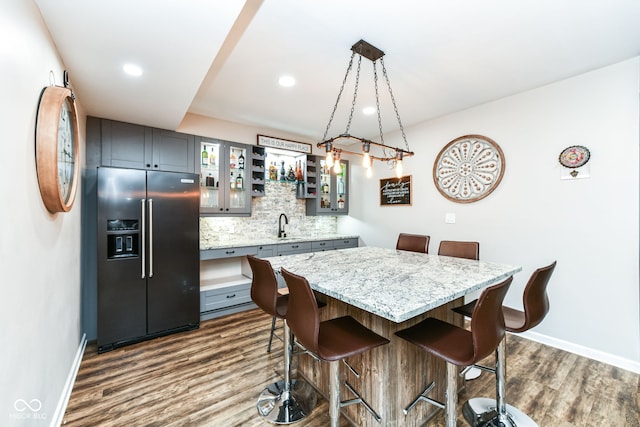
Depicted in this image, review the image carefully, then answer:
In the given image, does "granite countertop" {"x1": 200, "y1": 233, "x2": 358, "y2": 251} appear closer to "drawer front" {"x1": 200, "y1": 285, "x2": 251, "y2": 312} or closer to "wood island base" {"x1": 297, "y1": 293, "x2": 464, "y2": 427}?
"drawer front" {"x1": 200, "y1": 285, "x2": 251, "y2": 312}

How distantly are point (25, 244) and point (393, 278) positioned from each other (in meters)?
1.89

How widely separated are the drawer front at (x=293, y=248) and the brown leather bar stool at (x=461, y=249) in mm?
2011

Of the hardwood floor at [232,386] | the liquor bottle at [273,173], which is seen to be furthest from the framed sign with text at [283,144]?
the hardwood floor at [232,386]

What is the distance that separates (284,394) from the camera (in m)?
1.85

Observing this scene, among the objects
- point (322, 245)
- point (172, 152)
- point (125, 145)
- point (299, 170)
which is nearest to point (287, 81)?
point (172, 152)

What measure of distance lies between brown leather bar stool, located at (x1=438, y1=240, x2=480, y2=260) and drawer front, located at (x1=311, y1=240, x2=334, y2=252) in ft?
6.57

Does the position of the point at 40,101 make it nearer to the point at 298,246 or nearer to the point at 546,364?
the point at 298,246

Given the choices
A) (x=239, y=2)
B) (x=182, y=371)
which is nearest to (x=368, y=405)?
(x=182, y=371)

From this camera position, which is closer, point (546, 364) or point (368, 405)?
point (368, 405)

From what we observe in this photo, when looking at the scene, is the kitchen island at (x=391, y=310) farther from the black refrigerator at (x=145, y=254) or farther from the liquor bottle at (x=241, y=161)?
the liquor bottle at (x=241, y=161)

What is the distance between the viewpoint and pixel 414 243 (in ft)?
10.3

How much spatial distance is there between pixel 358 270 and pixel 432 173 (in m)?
2.45

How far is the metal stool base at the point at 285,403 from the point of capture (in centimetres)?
177

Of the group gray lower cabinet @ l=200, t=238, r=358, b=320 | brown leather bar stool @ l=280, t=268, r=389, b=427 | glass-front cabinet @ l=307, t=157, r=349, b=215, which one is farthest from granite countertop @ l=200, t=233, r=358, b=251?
brown leather bar stool @ l=280, t=268, r=389, b=427
